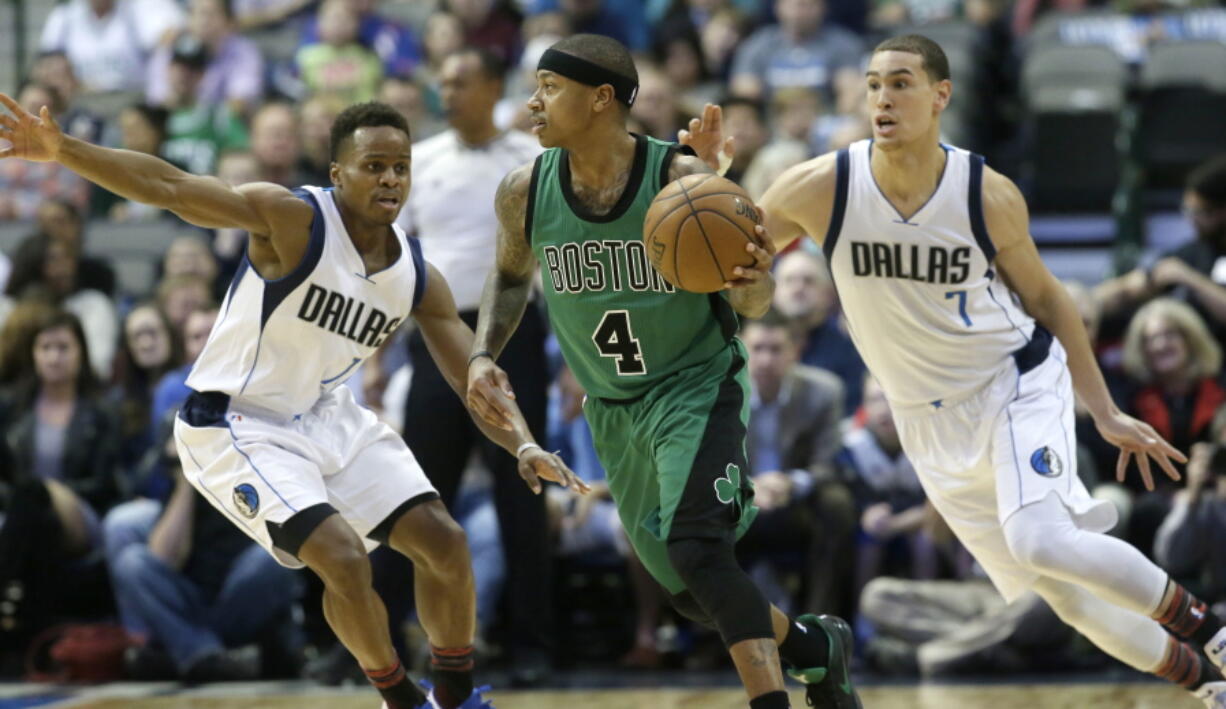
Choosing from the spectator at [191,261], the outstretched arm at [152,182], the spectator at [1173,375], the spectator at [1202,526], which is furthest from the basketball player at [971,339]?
the spectator at [191,261]

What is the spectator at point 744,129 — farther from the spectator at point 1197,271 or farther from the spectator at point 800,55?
the spectator at point 1197,271

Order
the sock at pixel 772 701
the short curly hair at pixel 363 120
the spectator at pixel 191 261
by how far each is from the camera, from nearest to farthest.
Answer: the sock at pixel 772 701, the short curly hair at pixel 363 120, the spectator at pixel 191 261

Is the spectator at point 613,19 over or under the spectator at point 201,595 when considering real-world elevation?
over

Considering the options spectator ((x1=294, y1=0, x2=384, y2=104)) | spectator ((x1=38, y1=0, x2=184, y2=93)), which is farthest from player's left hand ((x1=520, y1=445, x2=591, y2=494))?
spectator ((x1=38, y1=0, x2=184, y2=93))

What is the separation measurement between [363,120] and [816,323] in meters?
3.92

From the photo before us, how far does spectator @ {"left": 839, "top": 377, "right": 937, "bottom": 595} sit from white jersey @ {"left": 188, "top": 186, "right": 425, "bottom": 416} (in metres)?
3.22

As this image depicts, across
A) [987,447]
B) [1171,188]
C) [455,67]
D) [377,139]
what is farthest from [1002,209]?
[1171,188]

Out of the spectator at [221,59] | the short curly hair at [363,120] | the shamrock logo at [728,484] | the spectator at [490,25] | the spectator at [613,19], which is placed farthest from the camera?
the spectator at [221,59]

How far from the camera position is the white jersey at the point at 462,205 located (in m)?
7.49

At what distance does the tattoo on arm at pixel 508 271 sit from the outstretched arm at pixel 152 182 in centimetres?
64

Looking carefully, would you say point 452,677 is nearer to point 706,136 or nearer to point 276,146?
point 706,136

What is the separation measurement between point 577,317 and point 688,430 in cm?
53

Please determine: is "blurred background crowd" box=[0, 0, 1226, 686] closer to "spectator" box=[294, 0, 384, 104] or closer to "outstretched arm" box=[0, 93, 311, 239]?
"spectator" box=[294, 0, 384, 104]

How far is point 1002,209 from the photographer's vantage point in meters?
5.60
